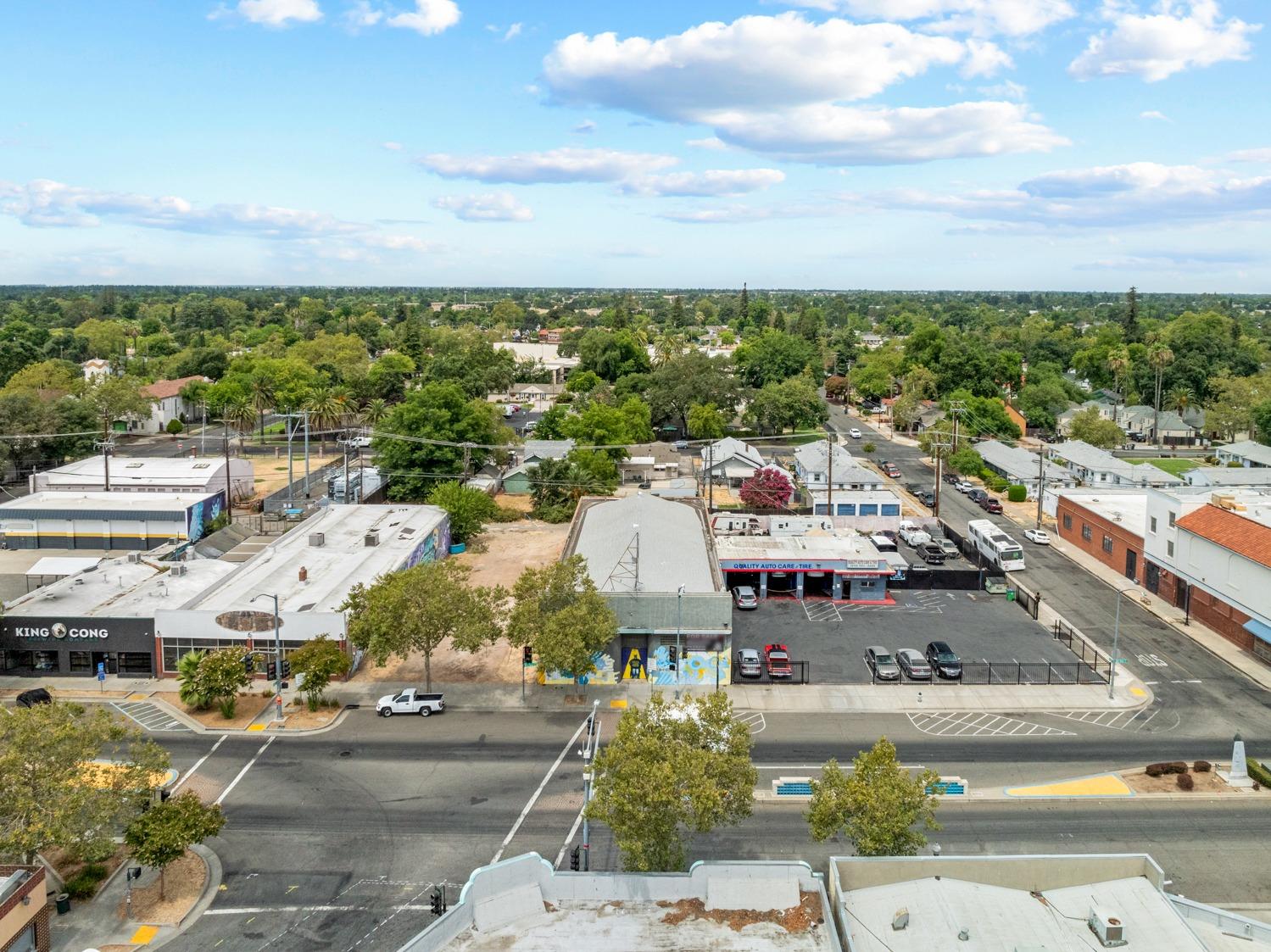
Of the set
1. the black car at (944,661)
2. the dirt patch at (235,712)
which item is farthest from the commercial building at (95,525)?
the black car at (944,661)

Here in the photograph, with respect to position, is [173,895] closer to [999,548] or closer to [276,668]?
[276,668]

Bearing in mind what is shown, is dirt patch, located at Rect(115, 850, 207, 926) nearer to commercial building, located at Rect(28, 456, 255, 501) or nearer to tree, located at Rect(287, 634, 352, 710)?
tree, located at Rect(287, 634, 352, 710)

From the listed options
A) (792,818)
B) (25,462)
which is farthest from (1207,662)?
(25,462)

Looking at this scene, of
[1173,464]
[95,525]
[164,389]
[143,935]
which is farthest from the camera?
[164,389]

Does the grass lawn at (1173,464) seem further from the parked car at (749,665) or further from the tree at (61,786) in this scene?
the tree at (61,786)

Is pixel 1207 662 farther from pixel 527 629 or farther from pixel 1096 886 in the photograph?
pixel 527 629

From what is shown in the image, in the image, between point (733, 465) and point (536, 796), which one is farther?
point (733, 465)

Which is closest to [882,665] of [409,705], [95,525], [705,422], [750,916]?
[409,705]

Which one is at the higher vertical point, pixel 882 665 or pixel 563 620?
pixel 563 620
